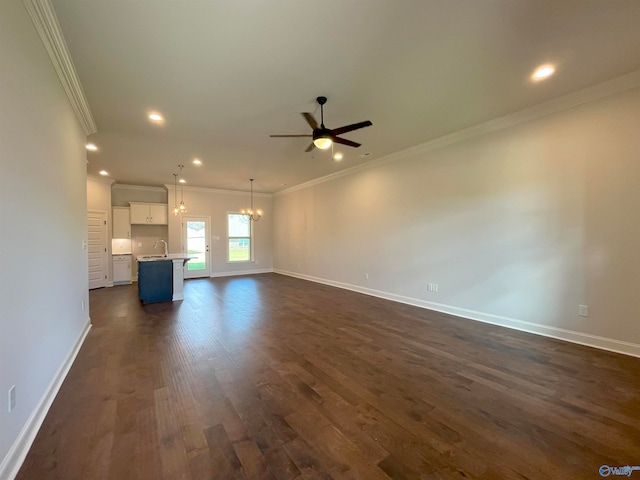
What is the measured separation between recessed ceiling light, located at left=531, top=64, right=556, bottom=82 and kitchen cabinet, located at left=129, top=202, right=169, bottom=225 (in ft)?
29.2

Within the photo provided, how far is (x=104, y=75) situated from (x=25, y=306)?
91.7 inches

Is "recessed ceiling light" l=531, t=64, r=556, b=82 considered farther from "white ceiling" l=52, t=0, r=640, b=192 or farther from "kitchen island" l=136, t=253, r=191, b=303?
"kitchen island" l=136, t=253, r=191, b=303

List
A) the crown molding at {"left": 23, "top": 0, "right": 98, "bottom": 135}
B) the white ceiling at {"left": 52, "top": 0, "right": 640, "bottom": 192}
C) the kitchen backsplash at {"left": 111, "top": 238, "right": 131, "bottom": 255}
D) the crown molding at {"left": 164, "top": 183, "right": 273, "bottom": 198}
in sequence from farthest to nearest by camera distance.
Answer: the crown molding at {"left": 164, "top": 183, "right": 273, "bottom": 198}, the kitchen backsplash at {"left": 111, "top": 238, "right": 131, "bottom": 255}, the white ceiling at {"left": 52, "top": 0, "right": 640, "bottom": 192}, the crown molding at {"left": 23, "top": 0, "right": 98, "bottom": 135}

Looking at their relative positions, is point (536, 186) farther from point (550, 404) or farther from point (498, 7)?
point (550, 404)

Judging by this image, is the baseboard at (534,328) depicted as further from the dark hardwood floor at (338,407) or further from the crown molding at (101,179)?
the crown molding at (101,179)

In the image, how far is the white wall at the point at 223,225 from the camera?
836cm

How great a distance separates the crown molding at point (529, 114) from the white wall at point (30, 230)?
4.93 metres

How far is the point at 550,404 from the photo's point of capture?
2137 millimetres

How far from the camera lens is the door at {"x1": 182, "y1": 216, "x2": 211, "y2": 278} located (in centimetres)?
851

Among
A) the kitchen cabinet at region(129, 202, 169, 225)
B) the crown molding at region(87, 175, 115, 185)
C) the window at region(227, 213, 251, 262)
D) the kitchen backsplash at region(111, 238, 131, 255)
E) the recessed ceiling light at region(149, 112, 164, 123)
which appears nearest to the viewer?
the recessed ceiling light at region(149, 112, 164, 123)
